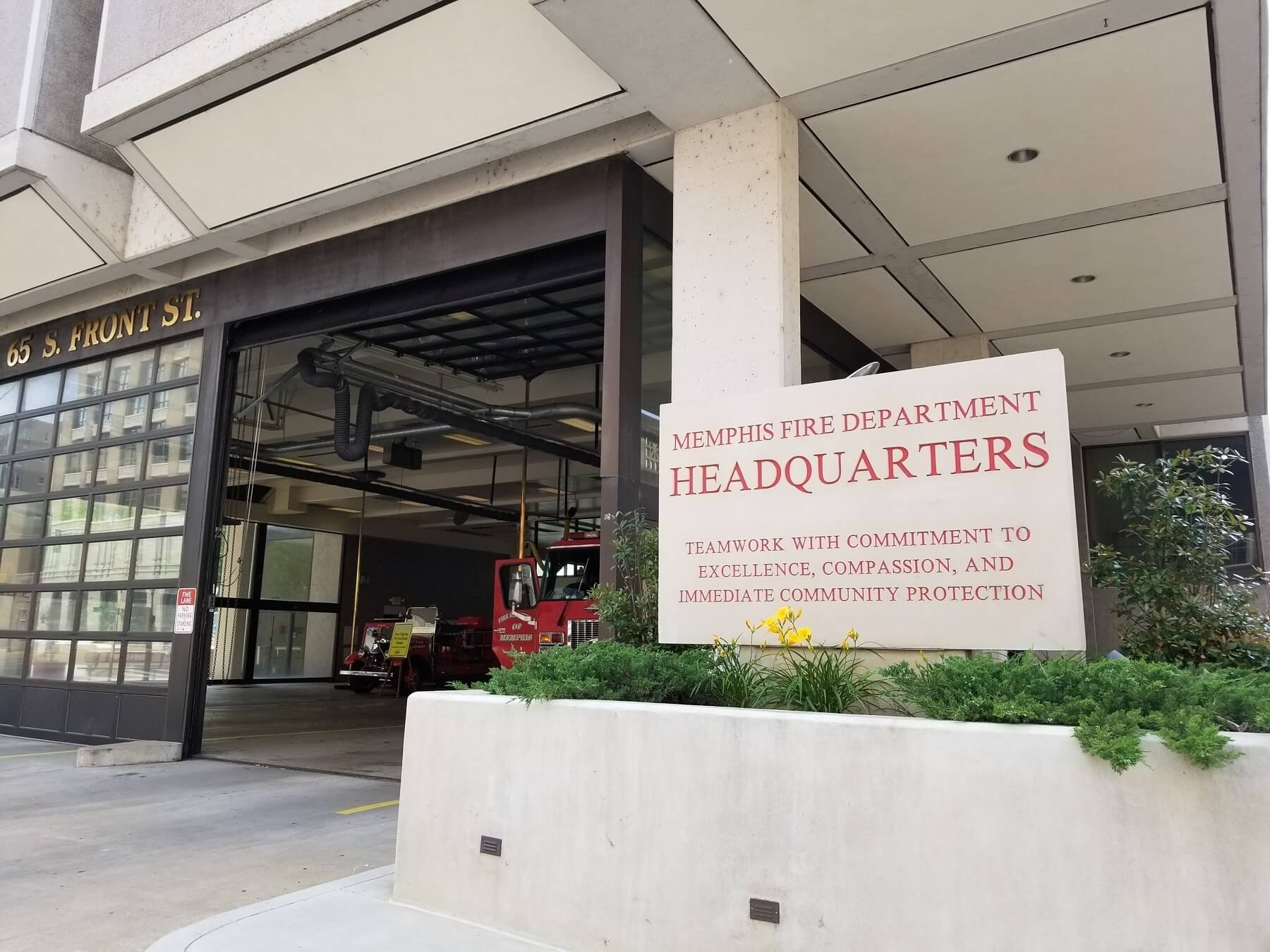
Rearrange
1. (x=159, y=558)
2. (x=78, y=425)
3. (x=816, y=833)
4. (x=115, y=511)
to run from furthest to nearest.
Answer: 1. (x=78, y=425)
2. (x=115, y=511)
3. (x=159, y=558)
4. (x=816, y=833)

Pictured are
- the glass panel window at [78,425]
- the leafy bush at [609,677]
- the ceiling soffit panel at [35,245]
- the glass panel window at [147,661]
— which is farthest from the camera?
the glass panel window at [78,425]

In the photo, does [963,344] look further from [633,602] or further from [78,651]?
[78,651]

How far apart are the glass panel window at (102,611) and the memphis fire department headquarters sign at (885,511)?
25.0 feet

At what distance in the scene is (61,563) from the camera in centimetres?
1058

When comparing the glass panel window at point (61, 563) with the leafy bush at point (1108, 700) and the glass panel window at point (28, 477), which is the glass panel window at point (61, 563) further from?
the leafy bush at point (1108, 700)

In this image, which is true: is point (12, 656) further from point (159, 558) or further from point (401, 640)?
point (401, 640)

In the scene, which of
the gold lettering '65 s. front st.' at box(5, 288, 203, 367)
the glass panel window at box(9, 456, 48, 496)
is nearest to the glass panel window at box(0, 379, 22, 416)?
the gold lettering '65 s. front st.' at box(5, 288, 203, 367)

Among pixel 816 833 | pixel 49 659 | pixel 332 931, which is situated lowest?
pixel 332 931

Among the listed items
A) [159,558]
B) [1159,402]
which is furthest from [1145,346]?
[159,558]

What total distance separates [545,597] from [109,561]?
222 inches

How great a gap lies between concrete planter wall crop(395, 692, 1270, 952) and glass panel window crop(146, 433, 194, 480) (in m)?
6.49

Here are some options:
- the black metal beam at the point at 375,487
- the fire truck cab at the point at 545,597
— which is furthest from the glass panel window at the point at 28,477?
the fire truck cab at the point at 545,597

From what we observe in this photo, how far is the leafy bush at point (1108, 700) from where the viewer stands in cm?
276

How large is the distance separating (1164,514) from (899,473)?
5.15 feet
